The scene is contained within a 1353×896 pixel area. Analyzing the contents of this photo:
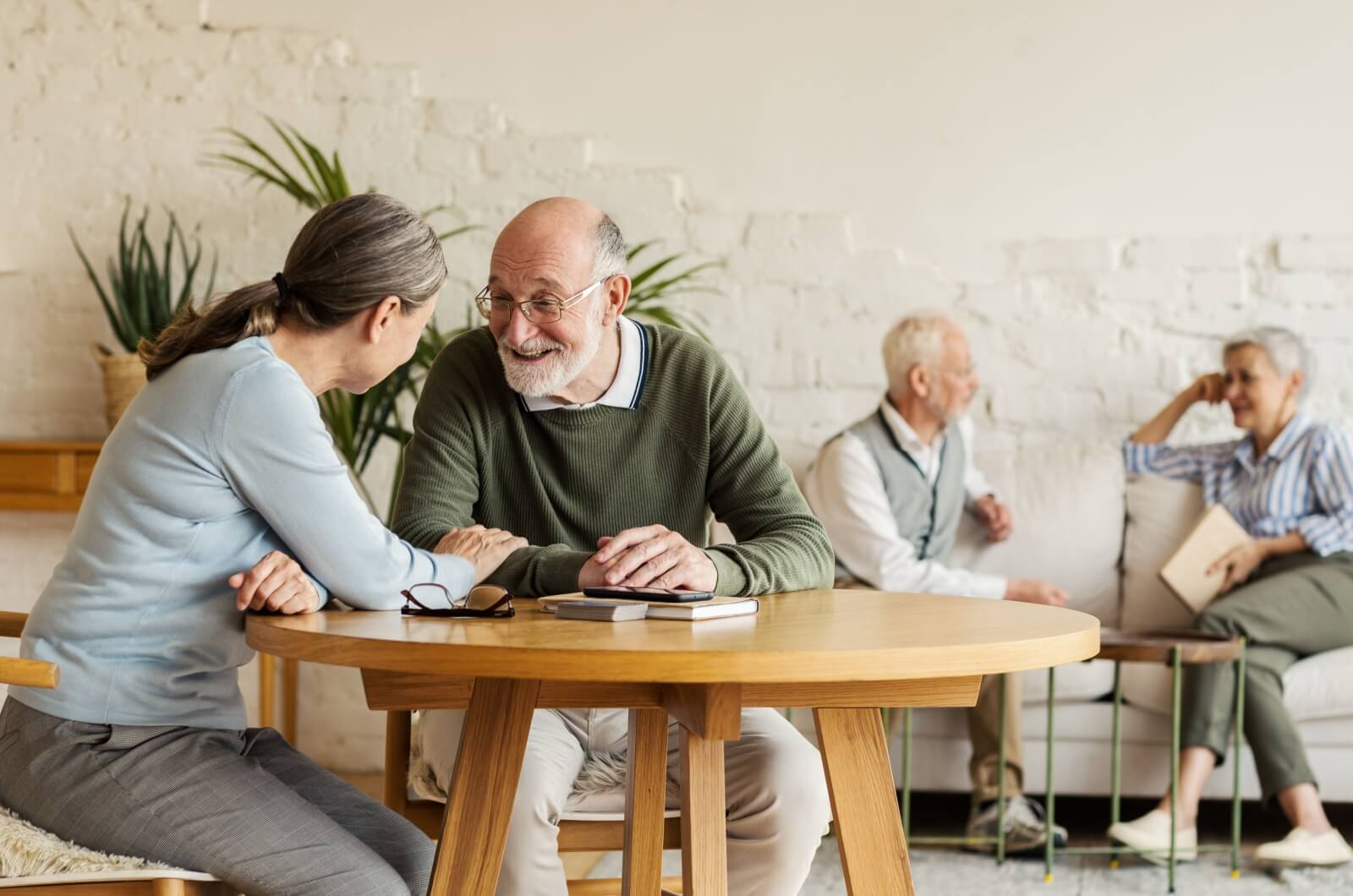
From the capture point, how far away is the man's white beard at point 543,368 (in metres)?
2.04

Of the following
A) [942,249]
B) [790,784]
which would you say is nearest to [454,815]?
[790,784]

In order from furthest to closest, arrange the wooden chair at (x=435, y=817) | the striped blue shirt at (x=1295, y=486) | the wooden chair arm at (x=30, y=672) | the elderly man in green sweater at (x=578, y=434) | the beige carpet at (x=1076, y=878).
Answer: the striped blue shirt at (x=1295, y=486), the beige carpet at (x=1076, y=878), the elderly man in green sweater at (x=578, y=434), the wooden chair at (x=435, y=817), the wooden chair arm at (x=30, y=672)

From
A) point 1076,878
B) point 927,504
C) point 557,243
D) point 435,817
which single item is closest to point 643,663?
point 435,817

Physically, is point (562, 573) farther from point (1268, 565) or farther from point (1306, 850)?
point (1268, 565)

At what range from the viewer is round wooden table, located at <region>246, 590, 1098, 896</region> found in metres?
1.21

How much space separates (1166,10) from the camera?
12.9 ft

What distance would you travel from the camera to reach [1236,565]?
346cm

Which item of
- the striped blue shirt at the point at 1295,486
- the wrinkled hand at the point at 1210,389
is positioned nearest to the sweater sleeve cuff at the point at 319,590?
the striped blue shirt at the point at 1295,486

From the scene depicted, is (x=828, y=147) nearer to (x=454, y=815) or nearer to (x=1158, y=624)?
(x=1158, y=624)

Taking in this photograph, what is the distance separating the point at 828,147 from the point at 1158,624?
160cm

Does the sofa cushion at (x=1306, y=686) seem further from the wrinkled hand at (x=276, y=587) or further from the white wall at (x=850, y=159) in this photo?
the wrinkled hand at (x=276, y=587)

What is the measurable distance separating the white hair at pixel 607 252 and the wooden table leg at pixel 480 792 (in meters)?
0.79

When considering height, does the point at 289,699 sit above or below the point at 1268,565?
below

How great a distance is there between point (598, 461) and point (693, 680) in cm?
91
